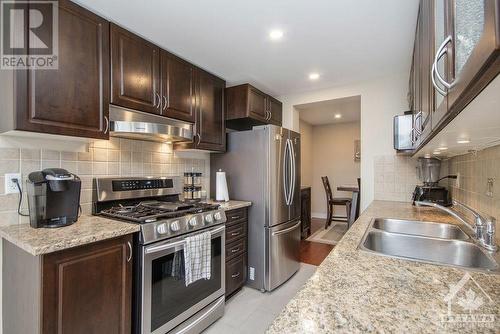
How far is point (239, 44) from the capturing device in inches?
81.0

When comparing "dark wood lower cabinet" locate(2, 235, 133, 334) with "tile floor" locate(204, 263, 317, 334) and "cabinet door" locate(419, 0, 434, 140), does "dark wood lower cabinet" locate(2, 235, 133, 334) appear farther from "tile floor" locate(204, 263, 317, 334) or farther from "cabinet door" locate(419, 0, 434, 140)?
"cabinet door" locate(419, 0, 434, 140)

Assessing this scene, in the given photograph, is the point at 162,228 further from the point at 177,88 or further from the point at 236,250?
the point at 177,88

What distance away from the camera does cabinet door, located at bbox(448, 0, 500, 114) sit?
35 cm

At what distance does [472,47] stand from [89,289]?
1.73 metres

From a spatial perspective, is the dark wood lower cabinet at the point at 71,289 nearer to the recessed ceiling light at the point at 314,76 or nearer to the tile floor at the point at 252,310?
the tile floor at the point at 252,310

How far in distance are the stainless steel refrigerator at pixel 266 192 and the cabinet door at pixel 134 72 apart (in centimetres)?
99

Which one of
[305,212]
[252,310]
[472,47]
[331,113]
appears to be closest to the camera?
[472,47]

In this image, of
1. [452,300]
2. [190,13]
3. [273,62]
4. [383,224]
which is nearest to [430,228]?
[383,224]

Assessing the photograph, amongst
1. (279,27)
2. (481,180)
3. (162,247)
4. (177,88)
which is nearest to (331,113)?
(279,27)

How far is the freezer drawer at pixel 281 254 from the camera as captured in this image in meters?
2.49

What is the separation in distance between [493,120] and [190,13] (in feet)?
5.60

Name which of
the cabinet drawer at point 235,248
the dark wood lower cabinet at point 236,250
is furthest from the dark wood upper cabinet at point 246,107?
the cabinet drawer at point 235,248

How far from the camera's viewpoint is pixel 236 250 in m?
2.41

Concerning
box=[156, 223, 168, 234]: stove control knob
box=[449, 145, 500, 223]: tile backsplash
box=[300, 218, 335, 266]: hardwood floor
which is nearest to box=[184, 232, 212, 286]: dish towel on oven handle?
box=[156, 223, 168, 234]: stove control knob
